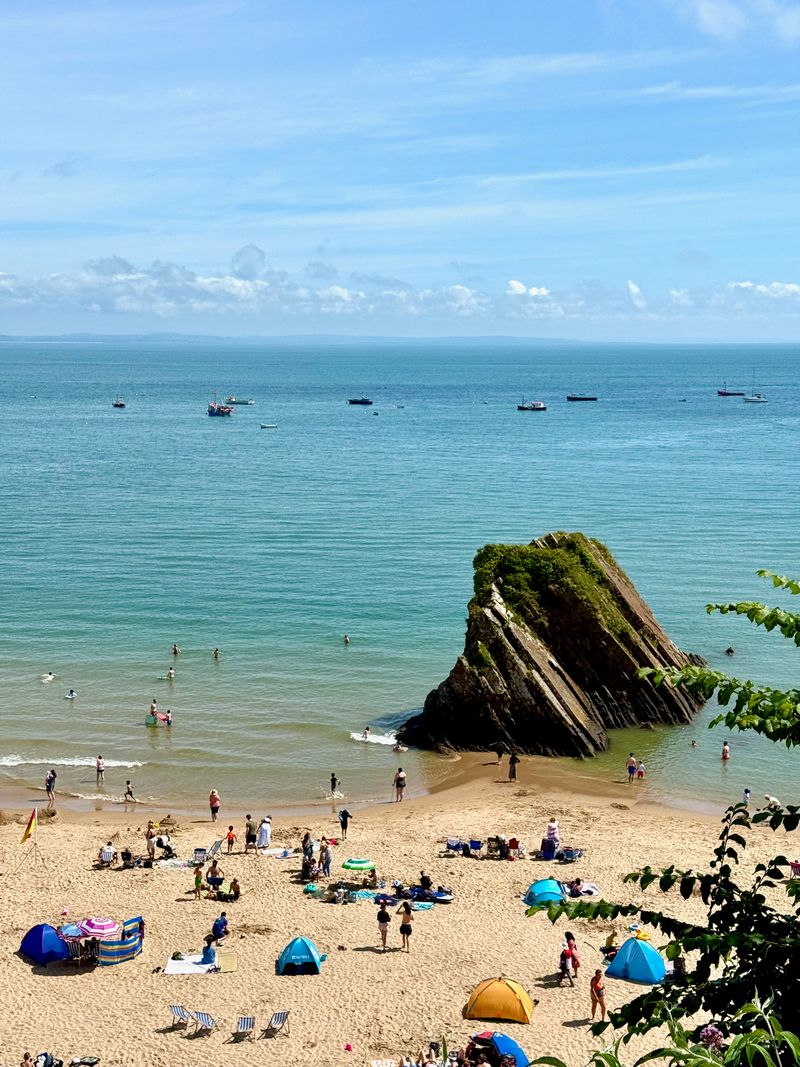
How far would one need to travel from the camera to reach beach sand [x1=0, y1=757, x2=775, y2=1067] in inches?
902

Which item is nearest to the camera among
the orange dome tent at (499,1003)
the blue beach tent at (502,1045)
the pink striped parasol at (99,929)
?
the blue beach tent at (502,1045)

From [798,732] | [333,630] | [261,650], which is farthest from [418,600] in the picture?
[798,732]

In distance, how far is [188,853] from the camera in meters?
32.9

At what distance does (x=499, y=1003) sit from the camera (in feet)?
76.7

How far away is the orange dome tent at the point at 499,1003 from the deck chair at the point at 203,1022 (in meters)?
5.30

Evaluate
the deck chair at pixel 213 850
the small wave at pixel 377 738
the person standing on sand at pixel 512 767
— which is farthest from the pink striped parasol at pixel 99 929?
the small wave at pixel 377 738

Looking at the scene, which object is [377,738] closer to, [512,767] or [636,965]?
[512,767]

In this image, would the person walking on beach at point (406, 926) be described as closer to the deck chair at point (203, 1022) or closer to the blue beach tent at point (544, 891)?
the blue beach tent at point (544, 891)

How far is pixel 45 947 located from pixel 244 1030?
226 inches

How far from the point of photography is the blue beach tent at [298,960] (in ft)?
83.4

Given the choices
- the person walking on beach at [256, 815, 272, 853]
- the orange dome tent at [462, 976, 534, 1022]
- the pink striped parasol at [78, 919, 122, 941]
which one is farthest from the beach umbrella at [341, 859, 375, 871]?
the orange dome tent at [462, 976, 534, 1022]

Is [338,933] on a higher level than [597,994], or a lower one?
lower

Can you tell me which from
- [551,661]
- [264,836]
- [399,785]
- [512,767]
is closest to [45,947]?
[264,836]

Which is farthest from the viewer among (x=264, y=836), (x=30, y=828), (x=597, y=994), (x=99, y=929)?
(x=264, y=836)
